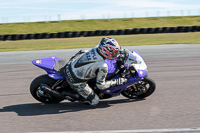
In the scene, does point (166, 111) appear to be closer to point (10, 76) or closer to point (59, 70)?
point (59, 70)

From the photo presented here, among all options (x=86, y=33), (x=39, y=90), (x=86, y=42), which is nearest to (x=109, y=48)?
(x=39, y=90)

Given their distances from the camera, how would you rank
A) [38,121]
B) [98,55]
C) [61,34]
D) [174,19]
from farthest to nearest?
1. [174,19]
2. [61,34]
3. [98,55]
4. [38,121]

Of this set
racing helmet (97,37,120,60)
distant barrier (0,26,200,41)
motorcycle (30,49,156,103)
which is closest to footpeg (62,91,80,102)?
motorcycle (30,49,156,103)

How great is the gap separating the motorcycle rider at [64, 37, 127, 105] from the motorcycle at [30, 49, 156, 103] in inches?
5.6

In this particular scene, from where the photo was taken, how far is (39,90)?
6.29 m

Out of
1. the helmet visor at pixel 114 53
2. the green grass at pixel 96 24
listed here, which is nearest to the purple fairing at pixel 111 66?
the helmet visor at pixel 114 53

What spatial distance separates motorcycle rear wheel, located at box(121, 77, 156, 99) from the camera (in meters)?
6.33

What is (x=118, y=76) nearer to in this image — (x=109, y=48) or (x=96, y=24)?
(x=109, y=48)

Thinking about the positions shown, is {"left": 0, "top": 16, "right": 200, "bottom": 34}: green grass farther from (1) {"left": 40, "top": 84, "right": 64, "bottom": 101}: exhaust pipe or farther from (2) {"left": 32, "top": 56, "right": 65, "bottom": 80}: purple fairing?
(1) {"left": 40, "top": 84, "right": 64, "bottom": 101}: exhaust pipe

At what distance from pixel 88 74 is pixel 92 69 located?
0.14m

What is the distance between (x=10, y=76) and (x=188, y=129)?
687 centimetres

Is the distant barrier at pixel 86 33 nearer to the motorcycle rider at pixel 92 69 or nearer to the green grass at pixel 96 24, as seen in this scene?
the green grass at pixel 96 24

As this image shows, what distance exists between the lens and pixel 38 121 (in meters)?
5.41

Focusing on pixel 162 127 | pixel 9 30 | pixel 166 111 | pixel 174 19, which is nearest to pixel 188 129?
pixel 162 127
